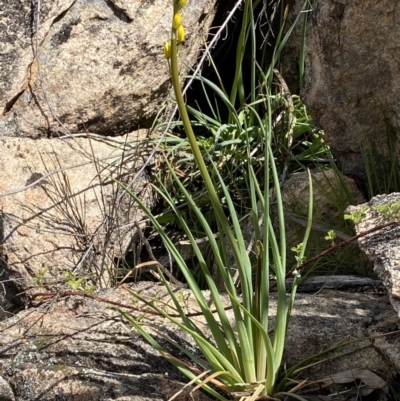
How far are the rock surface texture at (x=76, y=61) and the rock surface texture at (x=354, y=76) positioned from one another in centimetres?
76

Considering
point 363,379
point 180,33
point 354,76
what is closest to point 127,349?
point 363,379

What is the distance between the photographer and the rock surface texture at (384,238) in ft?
7.32

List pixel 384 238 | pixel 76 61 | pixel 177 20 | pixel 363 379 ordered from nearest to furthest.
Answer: pixel 177 20 → pixel 363 379 → pixel 384 238 → pixel 76 61

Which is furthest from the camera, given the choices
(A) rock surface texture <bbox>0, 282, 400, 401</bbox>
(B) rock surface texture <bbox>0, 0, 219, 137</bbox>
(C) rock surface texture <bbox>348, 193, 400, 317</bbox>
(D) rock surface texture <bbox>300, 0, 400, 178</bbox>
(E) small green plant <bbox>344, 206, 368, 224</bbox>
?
(B) rock surface texture <bbox>0, 0, 219, 137</bbox>

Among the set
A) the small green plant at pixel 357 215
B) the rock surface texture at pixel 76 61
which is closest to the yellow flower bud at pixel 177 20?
the small green plant at pixel 357 215

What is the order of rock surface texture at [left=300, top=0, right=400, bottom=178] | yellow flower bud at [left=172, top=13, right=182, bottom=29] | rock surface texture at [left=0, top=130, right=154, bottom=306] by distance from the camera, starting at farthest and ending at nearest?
rock surface texture at [left=0, top=130, right=154, bottom=306] → rock surface texture at [left=300, top=0, right=400, bottom=178] → yellow flower bud at [left=172, top=13, right=182, bottom=29]

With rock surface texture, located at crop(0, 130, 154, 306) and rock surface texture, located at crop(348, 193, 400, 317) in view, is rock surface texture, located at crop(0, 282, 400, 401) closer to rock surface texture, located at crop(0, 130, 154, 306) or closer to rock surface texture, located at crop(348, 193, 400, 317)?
rock surface texture, located at crop(348, 193, 400, 317)

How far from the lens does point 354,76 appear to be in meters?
3.08

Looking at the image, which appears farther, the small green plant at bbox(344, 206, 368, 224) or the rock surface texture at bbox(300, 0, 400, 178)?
the rock surface texture at bbox(300, 0, 400, 178)

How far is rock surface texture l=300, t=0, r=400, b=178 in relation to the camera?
2.95m

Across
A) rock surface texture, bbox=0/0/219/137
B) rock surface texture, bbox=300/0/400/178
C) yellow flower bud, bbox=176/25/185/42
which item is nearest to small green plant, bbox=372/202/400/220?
rock surface texture, bbox=300/0/400/178

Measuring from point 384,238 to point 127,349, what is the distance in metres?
0.85

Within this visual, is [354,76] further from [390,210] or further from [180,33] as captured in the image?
[180,33]

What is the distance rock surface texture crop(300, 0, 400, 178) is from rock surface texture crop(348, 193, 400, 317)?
1.73 feet
